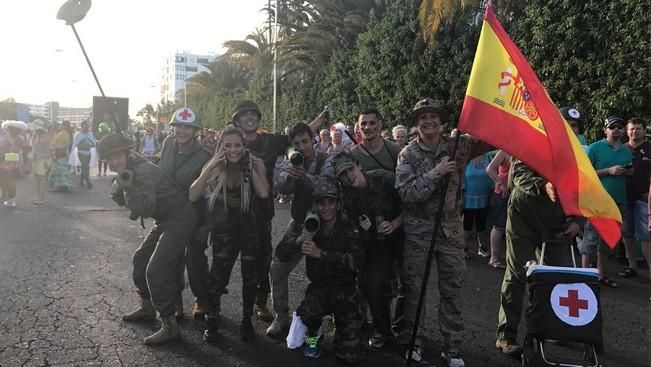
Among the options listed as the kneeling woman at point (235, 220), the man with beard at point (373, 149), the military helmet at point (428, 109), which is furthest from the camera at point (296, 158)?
the military helmet at point (428, 109)

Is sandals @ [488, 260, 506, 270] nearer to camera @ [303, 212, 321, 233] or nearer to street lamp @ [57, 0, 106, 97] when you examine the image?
camera @ [303, 212, 321, 233]

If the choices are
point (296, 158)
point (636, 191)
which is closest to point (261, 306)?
point (296, 158)

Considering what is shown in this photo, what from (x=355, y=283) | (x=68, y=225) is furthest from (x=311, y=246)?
(x=68, y=225)

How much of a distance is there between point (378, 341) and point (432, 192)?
53.2 inches

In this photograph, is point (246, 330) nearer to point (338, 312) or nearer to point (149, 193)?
point (338, 312)

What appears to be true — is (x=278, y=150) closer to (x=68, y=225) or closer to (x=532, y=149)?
(x=532, y=149)

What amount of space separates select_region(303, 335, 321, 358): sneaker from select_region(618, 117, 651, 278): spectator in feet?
14.1

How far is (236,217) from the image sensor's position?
172 inches

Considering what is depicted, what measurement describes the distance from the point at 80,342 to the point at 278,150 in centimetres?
235

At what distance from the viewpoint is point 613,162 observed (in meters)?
6.05

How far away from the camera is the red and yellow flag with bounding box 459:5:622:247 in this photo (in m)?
3.23

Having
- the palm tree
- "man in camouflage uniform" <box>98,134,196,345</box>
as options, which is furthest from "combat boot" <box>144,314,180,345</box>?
the palm tree

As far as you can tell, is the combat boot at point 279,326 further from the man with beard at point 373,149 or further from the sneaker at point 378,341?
the man with beard at point 373,149

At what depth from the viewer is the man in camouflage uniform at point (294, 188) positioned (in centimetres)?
421
